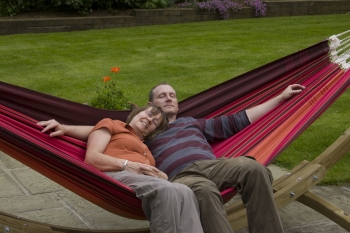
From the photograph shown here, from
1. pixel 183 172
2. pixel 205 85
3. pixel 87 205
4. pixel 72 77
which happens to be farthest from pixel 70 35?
pixel 183 172

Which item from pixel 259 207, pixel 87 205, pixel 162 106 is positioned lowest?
pixel 87 205

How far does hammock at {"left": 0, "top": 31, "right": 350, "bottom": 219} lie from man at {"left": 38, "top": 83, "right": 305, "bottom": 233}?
64 millimetres

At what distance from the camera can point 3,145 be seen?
9.02 feet

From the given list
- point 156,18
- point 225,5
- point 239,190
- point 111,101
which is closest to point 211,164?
point 239,190

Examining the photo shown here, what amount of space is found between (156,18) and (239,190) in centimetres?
860

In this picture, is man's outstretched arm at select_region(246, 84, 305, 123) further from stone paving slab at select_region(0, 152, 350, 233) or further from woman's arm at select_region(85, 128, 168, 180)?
woman's arm at select_region(85, 128, 168, 180)

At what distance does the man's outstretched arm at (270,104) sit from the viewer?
3.51m

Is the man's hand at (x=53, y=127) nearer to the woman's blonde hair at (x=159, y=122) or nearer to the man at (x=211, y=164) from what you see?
the man at (x=211, y=164)

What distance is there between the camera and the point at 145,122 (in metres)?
3.15

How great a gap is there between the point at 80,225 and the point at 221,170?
0.96m

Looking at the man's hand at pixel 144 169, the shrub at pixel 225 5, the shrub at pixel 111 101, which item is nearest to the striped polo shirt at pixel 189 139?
the man's hand at pixel 144 169

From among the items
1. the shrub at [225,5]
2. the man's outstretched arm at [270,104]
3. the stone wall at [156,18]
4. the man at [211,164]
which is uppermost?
the man's outstretched arm at [270,104]

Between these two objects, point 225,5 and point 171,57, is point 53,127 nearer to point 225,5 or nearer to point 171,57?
point 171,57

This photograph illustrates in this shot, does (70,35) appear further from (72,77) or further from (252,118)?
(252,118)
